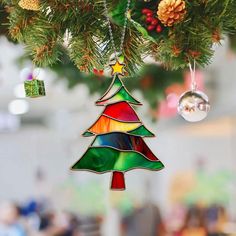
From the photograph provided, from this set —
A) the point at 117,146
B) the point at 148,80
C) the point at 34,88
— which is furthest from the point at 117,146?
the point at 148,80

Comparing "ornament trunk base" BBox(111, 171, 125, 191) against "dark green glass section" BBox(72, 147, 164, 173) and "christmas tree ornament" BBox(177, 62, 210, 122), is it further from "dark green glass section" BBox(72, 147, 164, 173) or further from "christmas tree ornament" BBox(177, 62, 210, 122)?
"christmas tree ornament" BBox(177, 62, 210, 122)

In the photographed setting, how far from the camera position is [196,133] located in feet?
16.1

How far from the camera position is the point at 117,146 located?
0.59m

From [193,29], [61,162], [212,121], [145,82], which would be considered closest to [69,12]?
[193,29]

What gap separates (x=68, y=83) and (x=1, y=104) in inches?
124

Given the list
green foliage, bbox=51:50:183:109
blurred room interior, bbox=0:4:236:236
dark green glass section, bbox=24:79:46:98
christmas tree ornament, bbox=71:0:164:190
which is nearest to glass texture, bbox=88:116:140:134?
christmas tree ornament, bbox=71:0:164:190

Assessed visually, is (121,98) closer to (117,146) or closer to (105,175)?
(117,146)

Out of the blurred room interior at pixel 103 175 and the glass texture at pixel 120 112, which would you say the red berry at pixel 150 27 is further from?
the blurred room interior at pixel 103 175

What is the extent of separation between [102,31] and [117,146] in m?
0.17

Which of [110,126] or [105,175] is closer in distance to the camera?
[110,126]

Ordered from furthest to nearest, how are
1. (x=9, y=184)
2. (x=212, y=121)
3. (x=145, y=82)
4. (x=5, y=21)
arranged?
(x=9, y=184)
(x=212, y=121)
(x=145, y=82)
(x=5, y=21)

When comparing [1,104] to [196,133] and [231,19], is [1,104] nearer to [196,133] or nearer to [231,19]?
[196,133]

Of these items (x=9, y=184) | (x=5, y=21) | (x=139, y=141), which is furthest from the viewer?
(x=9, y=184)

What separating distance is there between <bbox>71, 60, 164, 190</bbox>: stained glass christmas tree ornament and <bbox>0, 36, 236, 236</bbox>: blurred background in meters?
2.64
